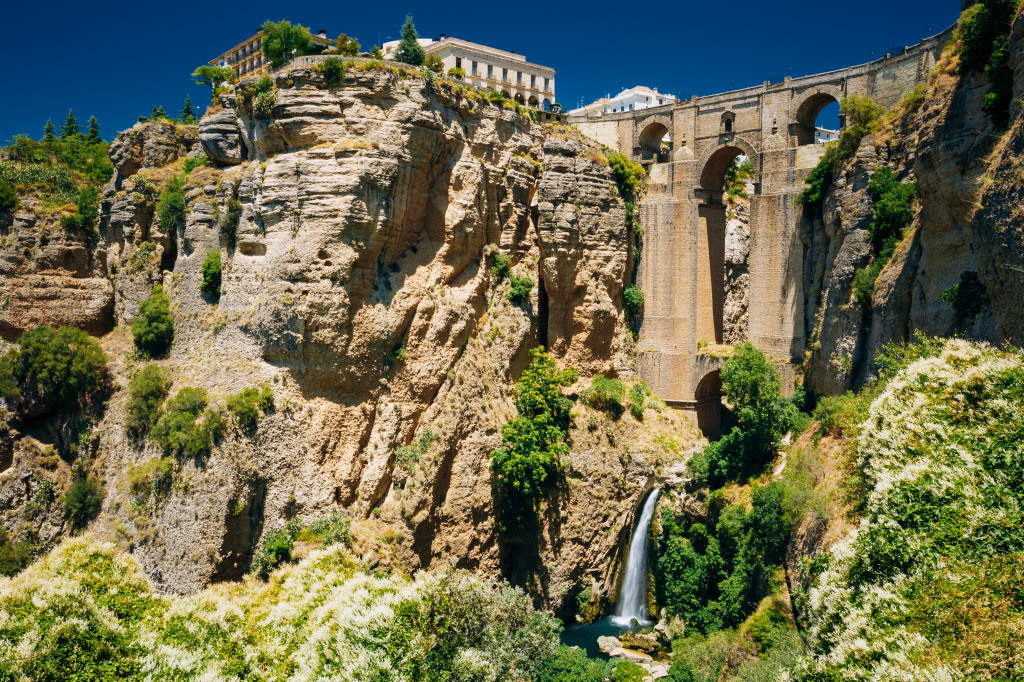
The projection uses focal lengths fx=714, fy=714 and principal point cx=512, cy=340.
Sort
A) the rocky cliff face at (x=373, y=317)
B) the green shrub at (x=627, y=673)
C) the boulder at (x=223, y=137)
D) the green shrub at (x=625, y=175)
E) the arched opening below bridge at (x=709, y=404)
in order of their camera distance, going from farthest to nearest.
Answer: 1. the green shrub at (x=625, y=175)
2. the arched opening below bridge at (x=709, y=404)
3. the boulder at (x=223, y=137)
4. the rocky cliff face at (x=373, y=317)
5. the green shrub at (x=627, y=673)

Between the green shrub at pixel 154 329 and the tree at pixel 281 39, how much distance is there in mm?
11154

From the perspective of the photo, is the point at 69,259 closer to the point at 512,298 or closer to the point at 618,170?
the point at 512,298

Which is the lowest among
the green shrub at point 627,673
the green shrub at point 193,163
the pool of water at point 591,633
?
the pool of water at point 591,633

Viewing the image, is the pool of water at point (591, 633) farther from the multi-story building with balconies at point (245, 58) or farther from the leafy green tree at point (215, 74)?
the multi-story building with balconies at point (245, 58)

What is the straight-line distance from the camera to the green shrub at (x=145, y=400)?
2677cm

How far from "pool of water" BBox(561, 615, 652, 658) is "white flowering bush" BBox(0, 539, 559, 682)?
406 inches

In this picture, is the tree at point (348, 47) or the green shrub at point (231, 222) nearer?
the tree at point (348, 47)

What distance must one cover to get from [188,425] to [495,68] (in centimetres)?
3267

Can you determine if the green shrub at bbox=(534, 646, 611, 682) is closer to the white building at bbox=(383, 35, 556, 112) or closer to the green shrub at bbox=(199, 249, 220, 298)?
the green shrub at bbox=(199, 249, 220, 298)

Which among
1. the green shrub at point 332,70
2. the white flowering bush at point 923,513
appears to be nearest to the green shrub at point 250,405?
the green shrub at point 332,70

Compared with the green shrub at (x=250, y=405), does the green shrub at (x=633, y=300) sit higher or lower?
higher

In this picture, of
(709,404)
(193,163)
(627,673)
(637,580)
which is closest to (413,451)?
(627,673)

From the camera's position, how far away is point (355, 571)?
18734mm

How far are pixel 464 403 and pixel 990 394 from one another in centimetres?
1896
